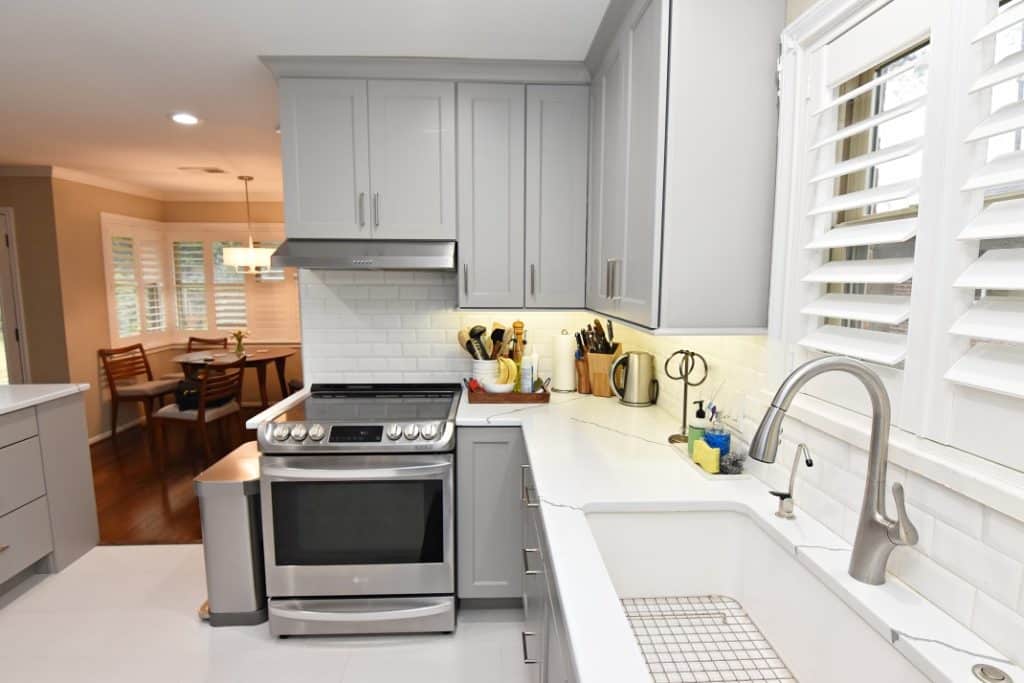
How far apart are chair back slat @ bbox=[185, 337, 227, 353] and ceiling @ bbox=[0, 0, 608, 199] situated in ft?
9.31

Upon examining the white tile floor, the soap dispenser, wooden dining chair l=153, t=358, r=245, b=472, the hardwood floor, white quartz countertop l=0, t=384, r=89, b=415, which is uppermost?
the soap dispenser

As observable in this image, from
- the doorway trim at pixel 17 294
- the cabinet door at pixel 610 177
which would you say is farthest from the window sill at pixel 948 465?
the doorway trim at pixel 17 294

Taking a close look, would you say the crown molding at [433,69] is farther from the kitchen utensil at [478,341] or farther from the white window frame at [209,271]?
the white window frame at [209,271]

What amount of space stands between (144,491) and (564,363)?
3.21m

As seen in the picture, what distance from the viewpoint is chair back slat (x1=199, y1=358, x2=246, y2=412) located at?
4.31 metres

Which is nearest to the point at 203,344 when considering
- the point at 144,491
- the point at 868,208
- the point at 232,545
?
the point at 144,491

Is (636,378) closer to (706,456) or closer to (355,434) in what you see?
(706,456)

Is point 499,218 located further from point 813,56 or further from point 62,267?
point 62,267

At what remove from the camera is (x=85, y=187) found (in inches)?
191

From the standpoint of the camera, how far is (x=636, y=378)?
8.13 feet

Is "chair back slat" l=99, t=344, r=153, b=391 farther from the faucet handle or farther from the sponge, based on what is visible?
the faucet handle

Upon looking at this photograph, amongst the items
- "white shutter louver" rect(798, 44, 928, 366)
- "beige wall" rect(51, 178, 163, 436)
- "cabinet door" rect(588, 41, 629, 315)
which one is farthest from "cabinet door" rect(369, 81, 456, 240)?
"beige wall" rect(51, 178, 163, 436)

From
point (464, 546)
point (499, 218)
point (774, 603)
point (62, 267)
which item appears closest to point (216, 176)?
point (62, 267)

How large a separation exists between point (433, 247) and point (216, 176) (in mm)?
3497
